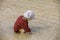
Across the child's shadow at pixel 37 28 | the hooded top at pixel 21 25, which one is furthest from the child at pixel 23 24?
the child's shadow at pixel 37 28

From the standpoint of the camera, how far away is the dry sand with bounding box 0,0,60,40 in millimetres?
2654

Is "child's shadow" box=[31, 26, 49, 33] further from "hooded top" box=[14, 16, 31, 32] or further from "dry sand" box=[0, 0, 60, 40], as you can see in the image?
"hooded top" box=[14, 16, 31, 32]

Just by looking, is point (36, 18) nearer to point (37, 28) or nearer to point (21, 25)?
point (37, 28)

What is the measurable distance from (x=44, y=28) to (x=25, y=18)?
0.39 metres

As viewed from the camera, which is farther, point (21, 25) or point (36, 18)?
point (36, 18)

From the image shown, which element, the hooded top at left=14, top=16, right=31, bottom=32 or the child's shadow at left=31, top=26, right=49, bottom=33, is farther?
the child's shadow at left=31, top=26, right=49, bottom=33

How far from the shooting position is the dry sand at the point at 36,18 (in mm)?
2654

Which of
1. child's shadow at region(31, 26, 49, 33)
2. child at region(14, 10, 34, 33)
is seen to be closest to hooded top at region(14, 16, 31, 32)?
child at region(14, 10, 34, 33)

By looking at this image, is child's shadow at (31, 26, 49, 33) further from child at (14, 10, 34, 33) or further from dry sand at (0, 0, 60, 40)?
child at (14, 10, 34, 33)

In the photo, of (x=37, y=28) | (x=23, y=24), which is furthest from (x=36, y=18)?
(x=23, y=24)

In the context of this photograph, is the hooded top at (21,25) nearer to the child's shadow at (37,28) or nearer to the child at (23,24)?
the child at (23,24)

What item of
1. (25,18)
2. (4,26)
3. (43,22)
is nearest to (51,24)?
(43,22)

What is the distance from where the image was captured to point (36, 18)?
120 inches

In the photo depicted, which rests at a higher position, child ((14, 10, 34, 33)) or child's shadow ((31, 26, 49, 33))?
child ((14, 10, 34, 33))
